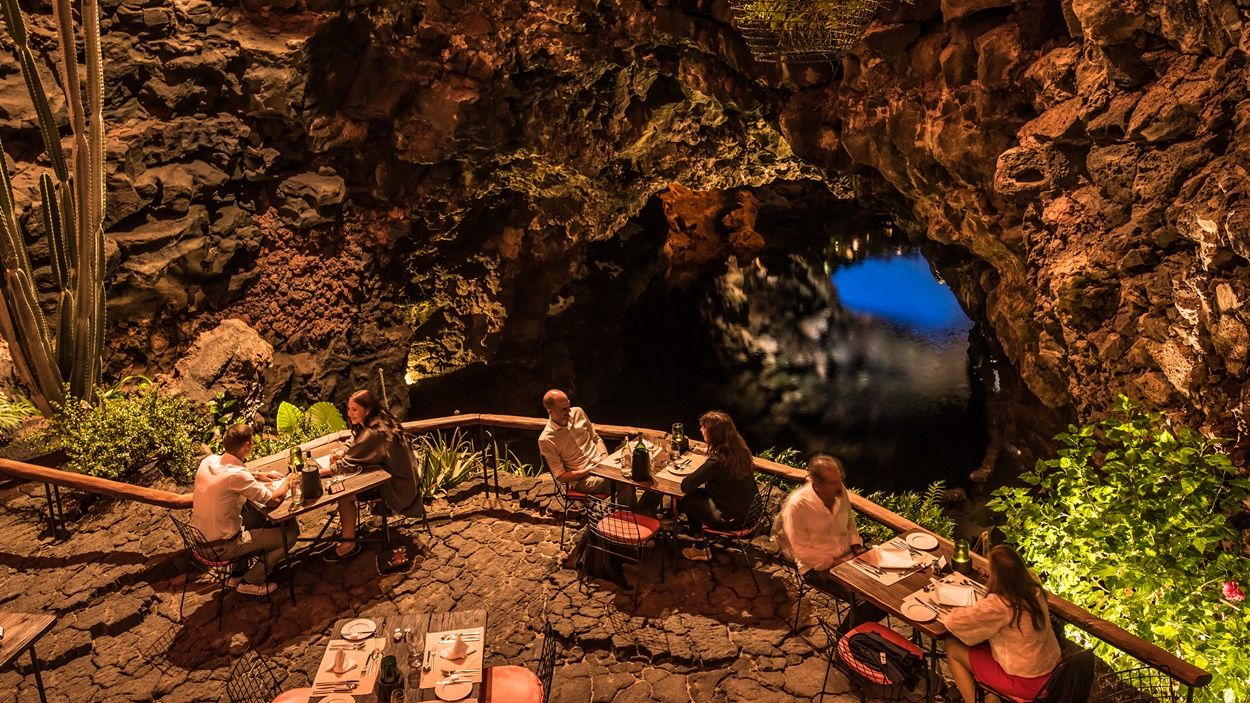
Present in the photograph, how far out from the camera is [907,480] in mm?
13875

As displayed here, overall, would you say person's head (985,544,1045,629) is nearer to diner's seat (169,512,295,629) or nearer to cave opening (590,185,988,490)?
diner's seat (169,512,295,629)

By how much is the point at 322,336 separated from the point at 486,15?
5265 millimetres

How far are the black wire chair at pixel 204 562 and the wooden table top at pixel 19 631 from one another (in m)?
1.11

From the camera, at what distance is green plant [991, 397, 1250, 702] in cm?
481

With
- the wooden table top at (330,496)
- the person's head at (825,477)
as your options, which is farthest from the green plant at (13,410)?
the person's head at (825,477)

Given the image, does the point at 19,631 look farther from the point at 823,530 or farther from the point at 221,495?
the point at 823,530

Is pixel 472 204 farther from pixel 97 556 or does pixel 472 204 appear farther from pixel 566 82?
pixel 97 556

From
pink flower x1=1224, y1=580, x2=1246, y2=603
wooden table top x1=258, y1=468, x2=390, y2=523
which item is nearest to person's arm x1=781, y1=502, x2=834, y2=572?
pink flower x1=1224, y1=580, x2=1246, y2=603

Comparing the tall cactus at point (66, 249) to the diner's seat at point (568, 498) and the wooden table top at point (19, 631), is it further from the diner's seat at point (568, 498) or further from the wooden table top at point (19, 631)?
the diner's seat at point (568, 498)

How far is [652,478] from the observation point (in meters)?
6.32

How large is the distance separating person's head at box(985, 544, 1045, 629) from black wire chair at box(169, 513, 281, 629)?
17.1 feet

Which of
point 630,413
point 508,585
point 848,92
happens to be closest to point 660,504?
point 508,585

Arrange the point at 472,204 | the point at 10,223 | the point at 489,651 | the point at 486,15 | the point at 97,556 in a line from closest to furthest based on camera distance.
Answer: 1. the point at 489,651
2. the point at 97,556
3. the point at 10,223
4. the point at 486,15
5. the point at 472,204

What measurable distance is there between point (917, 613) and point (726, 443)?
6.10 feet
